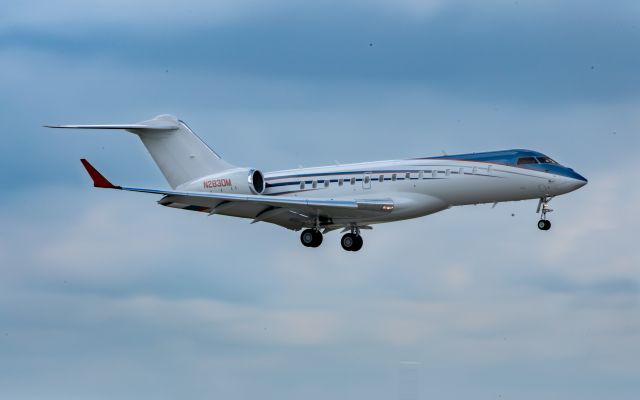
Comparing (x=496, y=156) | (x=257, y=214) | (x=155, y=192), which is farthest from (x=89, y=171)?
(x=496, y=156)

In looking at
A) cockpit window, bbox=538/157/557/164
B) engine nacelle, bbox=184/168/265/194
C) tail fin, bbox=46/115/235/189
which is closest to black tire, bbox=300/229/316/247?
engine nacelle, bbox=184/168/265/194

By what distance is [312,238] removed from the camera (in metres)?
50.7

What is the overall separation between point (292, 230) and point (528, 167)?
11215mm

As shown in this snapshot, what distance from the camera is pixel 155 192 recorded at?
4866 cm

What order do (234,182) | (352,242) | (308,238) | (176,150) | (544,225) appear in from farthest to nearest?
(176,150) → (234,182) → (308,238) → (352,242) → (544,225)

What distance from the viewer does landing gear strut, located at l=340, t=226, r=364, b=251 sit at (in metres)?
50.3

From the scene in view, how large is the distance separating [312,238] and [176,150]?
830 centimetres

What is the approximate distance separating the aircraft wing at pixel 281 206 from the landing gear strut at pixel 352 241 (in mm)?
489

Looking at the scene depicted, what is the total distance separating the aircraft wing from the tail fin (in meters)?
3.07

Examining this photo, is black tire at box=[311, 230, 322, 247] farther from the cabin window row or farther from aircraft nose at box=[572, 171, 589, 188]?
aircraft nose at box=[572, 171, 589, 188]

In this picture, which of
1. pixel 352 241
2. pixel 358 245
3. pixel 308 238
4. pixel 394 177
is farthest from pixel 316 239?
pixel 394 177

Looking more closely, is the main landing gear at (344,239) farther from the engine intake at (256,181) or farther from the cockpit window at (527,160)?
the cockpit window at (527,160)

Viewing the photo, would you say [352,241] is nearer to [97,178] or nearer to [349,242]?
[349,242]

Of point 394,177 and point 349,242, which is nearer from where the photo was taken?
point 394,177
